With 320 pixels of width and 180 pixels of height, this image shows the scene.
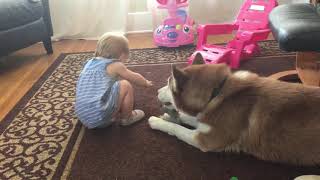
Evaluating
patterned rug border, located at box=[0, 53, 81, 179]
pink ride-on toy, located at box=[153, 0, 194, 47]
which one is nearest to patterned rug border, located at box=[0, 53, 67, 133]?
patterned rug border, located at box=[0, 53, 81, 179]

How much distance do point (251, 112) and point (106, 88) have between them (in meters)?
0.70

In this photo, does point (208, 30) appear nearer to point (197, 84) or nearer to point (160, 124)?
point (160, 124)

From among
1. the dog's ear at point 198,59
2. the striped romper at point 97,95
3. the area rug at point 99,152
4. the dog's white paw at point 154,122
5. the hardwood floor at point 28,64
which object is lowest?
the hardwood floor at point 28,64

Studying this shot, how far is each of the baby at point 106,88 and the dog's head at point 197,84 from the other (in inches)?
15.1

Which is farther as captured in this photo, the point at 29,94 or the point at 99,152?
the point at 29,94

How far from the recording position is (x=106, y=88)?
166 centimetres

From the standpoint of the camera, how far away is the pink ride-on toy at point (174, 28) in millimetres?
3031

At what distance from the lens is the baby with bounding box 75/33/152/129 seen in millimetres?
1655

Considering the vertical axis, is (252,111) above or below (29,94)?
above

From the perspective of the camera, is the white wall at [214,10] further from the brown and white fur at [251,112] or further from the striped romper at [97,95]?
the brown and white fur at [251,112]

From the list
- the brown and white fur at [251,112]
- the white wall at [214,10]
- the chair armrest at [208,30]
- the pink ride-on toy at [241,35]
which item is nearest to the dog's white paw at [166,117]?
the brown and white fur at [251,112]

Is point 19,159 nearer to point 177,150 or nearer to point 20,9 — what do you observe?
point 177,150

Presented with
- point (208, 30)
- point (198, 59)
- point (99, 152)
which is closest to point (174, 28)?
point (208, 30)

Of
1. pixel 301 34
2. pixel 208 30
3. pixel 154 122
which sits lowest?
pixel 154 122
